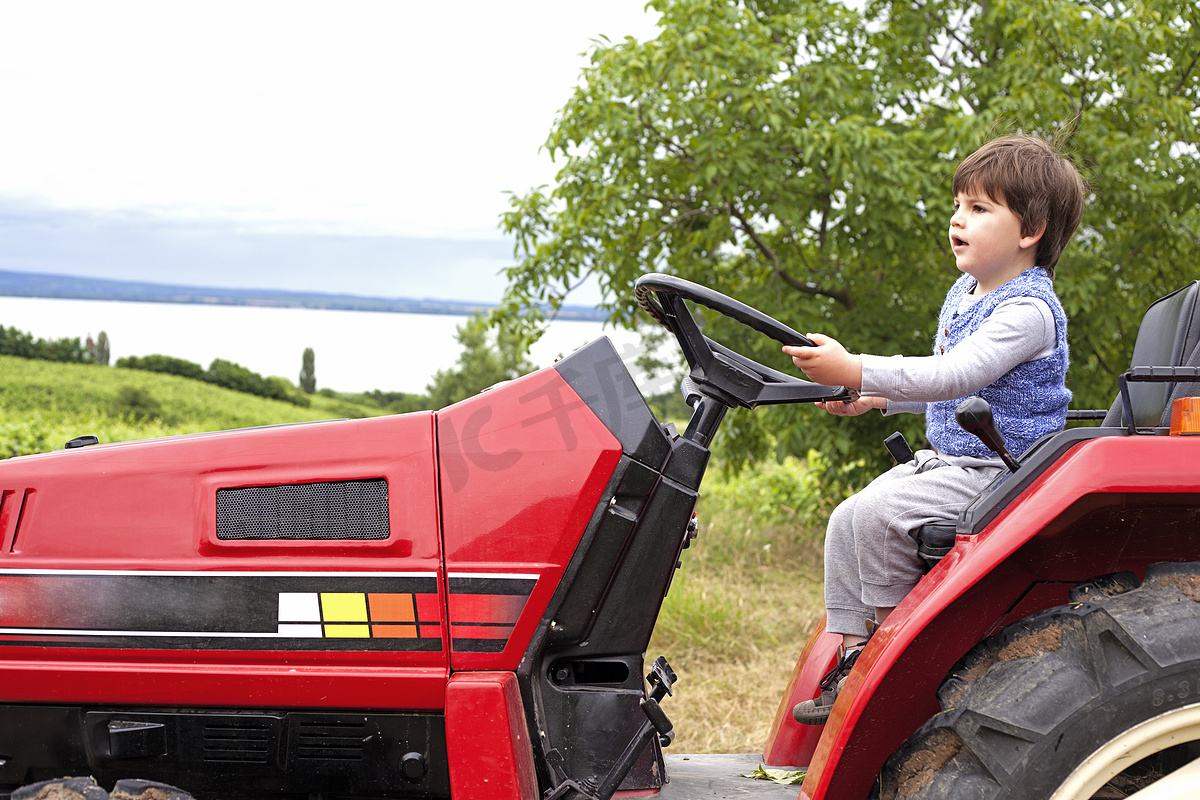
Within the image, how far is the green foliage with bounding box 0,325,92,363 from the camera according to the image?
7.11m

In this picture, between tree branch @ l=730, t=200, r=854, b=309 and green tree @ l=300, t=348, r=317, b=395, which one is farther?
green tree @ l=300, t=348, r=317, b=395

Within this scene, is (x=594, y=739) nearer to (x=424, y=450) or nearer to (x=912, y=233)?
(x=424, y=450)

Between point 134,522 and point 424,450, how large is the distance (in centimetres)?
57

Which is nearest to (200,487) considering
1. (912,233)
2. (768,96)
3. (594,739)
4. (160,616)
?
(160,616)

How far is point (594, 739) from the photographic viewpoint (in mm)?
1737

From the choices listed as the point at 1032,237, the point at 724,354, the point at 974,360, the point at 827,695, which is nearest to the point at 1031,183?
the point at 1032,237

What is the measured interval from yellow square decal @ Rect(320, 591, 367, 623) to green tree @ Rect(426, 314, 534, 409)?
28.2ft

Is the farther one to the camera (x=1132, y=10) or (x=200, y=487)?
(x=1132, y=10)

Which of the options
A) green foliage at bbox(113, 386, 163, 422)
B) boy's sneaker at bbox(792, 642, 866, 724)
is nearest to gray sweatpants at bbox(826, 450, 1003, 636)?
boy's sneaker at bbox(792, 642, 866, 724)

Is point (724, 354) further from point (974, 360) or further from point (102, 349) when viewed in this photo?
point (102, 349)

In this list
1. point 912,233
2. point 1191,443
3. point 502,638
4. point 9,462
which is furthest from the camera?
point 912,233

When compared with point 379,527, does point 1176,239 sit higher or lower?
higher

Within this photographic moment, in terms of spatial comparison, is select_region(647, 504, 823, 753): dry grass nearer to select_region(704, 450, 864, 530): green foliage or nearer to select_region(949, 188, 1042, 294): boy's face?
select_region(704, 450, 864, 530): green foliage

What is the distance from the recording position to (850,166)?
4.40 meters
